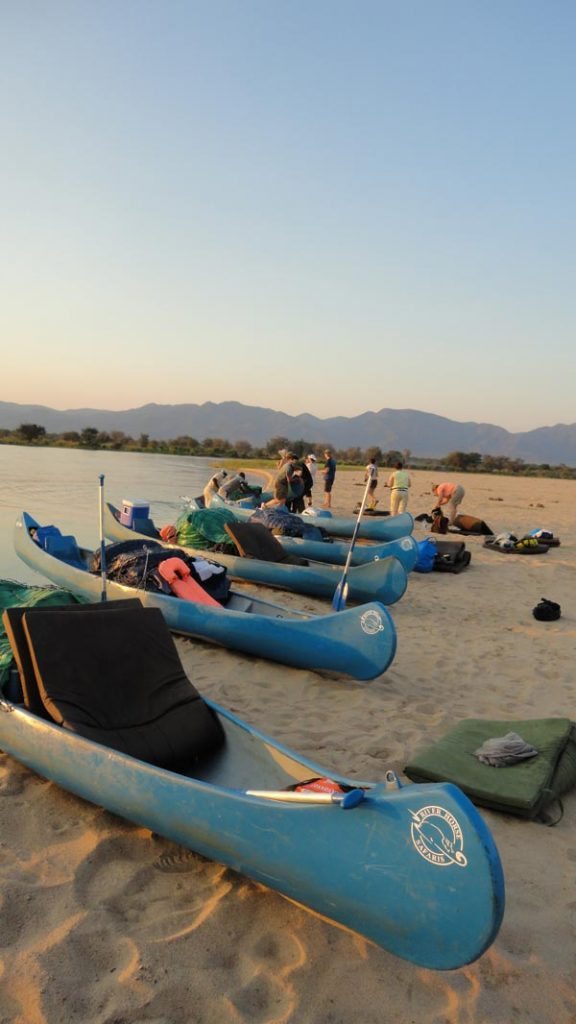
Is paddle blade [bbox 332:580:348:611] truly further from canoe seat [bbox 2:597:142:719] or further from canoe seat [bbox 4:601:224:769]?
canoe seat [bbox 2:597:142:719]

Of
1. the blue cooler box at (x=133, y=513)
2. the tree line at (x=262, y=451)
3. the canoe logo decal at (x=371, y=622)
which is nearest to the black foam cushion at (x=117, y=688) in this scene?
the canoe logo decal at (x=371, y=622)

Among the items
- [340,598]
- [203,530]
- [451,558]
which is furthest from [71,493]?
[340,598]

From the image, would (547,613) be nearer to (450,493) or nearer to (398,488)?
(450,493)

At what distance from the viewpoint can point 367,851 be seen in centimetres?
265

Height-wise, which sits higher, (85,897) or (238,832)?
(238,832)

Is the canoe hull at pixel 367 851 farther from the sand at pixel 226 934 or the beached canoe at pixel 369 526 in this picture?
the beached canoe at pixel 369 526

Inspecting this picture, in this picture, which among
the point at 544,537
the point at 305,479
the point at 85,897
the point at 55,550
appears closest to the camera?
the point at 85,897

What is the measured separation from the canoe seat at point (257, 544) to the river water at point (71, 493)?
3511mm

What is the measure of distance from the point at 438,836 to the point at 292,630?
3.61 meters

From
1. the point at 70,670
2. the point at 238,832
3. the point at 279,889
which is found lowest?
the point at 279,889

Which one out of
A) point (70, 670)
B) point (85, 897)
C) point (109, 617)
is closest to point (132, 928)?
point (85, 897)

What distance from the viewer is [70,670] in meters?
4.02

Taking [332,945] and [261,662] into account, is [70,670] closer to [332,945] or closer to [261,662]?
[332,945]

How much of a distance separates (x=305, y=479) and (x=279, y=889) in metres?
13.1
